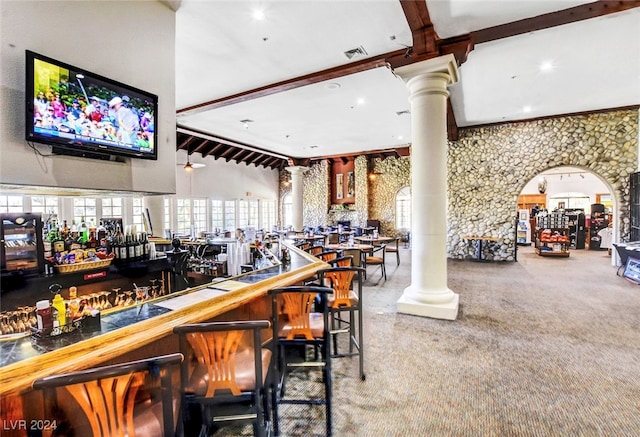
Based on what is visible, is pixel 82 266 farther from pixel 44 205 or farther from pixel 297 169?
pixel 297 169

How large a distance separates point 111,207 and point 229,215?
4532mm

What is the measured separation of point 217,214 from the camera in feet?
38.0

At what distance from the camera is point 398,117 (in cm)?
722

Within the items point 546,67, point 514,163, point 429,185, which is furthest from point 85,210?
point 514,163

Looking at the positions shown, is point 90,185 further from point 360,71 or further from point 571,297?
point 571,297

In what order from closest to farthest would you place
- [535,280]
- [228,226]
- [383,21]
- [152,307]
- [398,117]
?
[152,307], [383,21], [535,280], [398,117], [228,226]

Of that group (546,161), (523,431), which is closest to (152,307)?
(523,431)

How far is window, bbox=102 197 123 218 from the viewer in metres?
7.77

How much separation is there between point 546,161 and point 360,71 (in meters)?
5.75

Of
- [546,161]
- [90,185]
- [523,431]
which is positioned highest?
[546,161]

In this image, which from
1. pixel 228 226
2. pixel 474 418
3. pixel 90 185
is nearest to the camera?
pixel 474 418

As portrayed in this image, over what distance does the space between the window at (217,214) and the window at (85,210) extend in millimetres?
4104

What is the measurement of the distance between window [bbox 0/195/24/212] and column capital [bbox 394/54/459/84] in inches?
299

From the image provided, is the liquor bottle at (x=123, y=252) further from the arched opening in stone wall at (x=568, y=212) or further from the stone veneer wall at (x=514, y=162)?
the arched opening in stone wall at (x=568, y=212)
